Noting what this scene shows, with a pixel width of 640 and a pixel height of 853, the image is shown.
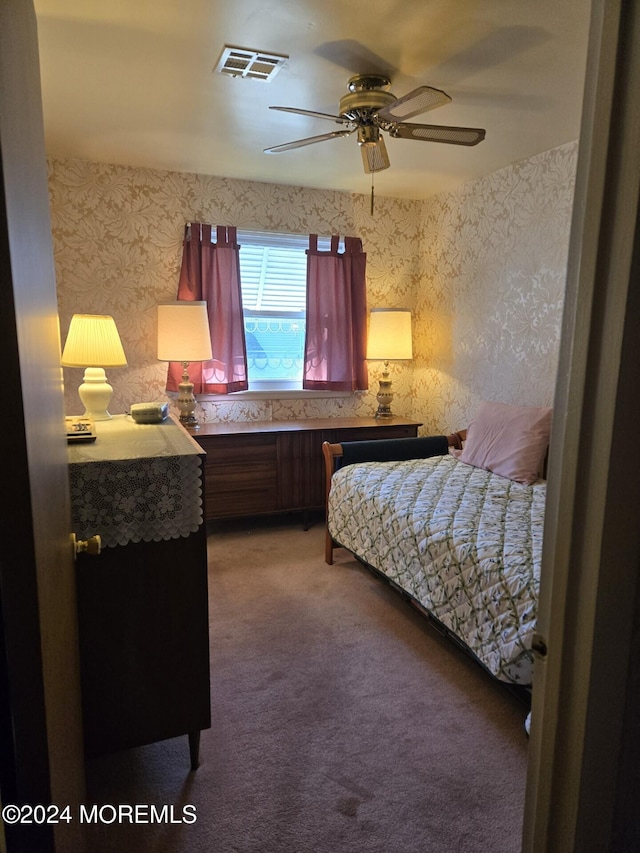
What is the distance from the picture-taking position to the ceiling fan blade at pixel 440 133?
2.20 meters

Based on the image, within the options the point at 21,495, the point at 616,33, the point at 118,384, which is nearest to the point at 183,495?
the point at 21,495

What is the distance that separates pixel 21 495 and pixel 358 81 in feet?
7.61

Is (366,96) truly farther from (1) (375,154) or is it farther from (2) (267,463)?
(2) (267,463)

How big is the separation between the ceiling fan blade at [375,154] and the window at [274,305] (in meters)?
1.67

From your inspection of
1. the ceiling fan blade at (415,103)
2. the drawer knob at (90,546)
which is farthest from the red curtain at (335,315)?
the drawer knob at (90,546)

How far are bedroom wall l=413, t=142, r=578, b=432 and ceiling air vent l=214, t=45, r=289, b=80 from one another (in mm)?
1839

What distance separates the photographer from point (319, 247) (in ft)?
13.8

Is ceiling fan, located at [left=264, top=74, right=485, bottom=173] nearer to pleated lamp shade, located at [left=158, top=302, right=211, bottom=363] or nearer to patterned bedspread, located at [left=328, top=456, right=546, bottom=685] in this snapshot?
pleated lamp shade, located at [left=158, top=302, right=211, bottom=363]

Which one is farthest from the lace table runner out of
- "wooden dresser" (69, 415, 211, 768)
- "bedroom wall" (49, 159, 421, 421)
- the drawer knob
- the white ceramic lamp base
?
"bedroom wall" (49, 159, 421, 421)

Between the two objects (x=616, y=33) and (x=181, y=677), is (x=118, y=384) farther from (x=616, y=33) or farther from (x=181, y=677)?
(x=616, y=33)

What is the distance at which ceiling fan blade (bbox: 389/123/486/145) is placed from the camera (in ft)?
7.20

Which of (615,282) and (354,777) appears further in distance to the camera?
(354,777)

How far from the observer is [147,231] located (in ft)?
12.1

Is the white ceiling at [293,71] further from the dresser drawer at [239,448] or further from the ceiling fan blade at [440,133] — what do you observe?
the dresser drawer at [239,448]
